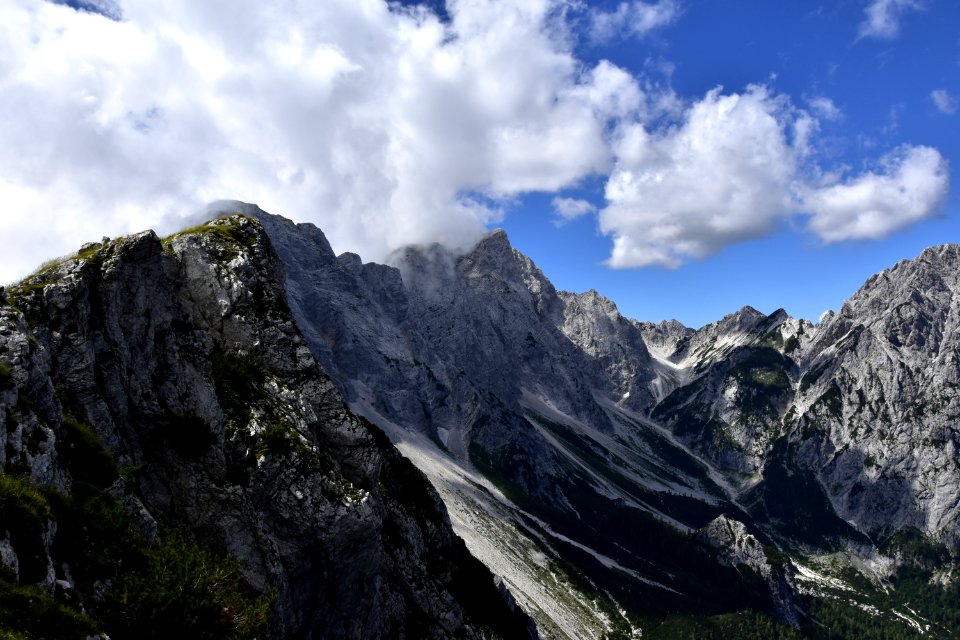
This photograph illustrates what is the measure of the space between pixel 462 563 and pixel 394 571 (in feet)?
72.2

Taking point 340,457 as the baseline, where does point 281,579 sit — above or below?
below

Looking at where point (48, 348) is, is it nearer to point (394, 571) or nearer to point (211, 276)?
point (211, 276)

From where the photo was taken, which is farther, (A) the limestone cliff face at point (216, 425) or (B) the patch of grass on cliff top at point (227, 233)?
(B) the patch of grass on cliff top at point (227, 233)

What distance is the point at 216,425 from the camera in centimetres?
4328

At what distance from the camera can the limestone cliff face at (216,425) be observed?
3300cm

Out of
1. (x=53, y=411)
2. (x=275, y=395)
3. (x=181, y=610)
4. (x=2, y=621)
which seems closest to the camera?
(x=2, y=621)

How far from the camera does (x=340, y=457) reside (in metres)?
53.0

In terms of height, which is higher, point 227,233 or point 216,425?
point 227,233

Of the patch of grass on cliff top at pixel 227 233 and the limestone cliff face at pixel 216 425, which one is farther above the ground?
the patch of grass on cliff top at pixel 227 233

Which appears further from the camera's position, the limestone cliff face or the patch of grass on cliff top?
the patch of grass on cliff top

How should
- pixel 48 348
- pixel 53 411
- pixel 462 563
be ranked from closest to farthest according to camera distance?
pixel 53 411
pixel 48 348
pixel 462 563

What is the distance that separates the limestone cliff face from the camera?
33000 mm

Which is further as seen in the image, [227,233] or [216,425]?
[227,233]

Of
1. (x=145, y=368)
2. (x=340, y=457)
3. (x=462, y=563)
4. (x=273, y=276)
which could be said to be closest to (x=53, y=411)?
(x=145, y=368)
